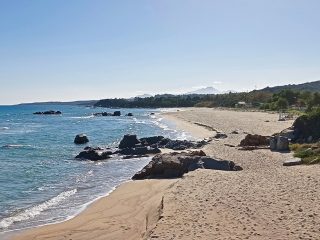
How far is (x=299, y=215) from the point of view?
1384cm

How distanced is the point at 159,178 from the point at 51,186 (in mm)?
6514

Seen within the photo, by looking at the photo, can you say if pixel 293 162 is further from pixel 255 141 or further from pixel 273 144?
pixel 255 141

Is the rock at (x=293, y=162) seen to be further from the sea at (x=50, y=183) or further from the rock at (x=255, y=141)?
the rock at (x=255, y=141)

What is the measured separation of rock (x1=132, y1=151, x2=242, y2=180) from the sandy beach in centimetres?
134

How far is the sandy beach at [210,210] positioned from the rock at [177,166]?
1.34 meters

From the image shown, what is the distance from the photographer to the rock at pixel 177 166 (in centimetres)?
2509

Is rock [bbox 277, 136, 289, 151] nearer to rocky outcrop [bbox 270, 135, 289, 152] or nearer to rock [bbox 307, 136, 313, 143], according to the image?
rocky outcrop [bbox 270, 135, 289, 152]

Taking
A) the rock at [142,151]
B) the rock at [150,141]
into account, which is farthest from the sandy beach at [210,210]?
the rock at [150,141]

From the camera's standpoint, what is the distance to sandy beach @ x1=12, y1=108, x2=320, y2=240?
1298 cm

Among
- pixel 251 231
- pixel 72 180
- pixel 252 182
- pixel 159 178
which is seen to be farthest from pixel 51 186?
pixel 251 231

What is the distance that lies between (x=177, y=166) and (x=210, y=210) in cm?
1020

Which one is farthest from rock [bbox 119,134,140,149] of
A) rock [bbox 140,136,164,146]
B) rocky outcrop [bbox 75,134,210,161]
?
rock [bbox 140,136,164,146]

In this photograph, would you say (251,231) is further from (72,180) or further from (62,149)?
(62,149)

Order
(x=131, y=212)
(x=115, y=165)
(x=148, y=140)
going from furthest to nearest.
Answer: (x=148, y=140) < (x=115, y=165) < (x=131, y=212)
